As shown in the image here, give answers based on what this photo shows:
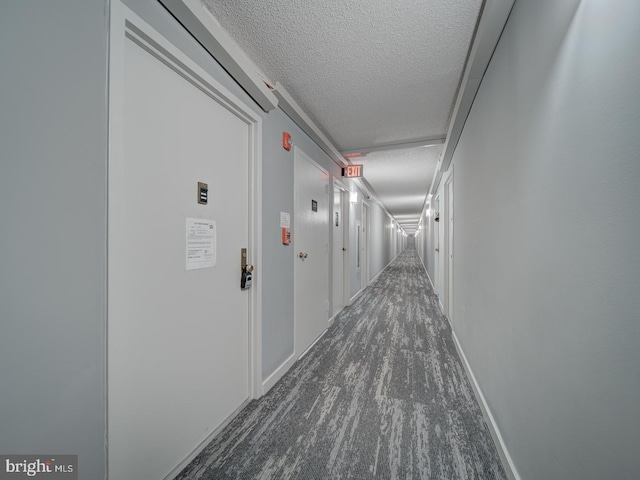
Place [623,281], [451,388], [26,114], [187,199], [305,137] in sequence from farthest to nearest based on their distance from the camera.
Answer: [305,137] < [451,388] < [187,199] < [26,114] < [623,281]

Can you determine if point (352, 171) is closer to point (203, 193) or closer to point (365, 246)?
A: point (365, 246)

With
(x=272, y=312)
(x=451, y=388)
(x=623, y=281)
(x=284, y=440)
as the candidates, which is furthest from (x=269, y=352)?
(x=623, y=281)

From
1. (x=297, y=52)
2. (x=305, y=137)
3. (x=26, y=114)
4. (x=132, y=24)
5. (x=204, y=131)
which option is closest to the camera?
(x=26, y=114)

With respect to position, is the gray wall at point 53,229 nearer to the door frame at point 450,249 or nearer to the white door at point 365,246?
the door frame at point 450,249

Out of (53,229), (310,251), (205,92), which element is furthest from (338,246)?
(53,229)

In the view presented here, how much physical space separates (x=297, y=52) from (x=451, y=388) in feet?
9.48

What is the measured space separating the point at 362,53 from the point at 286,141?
935 mm

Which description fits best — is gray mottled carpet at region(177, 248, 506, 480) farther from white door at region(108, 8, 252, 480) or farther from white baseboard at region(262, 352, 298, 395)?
white door at region(108, 8, 252, 480)

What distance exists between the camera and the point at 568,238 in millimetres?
828

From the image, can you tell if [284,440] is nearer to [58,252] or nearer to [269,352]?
[269,352]

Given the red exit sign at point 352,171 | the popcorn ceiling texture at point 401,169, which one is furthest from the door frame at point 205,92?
the popcorn ceiling texture at point 401,169

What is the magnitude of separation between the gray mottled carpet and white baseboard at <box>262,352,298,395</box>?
0.05 meters

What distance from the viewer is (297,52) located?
1762 millimetres

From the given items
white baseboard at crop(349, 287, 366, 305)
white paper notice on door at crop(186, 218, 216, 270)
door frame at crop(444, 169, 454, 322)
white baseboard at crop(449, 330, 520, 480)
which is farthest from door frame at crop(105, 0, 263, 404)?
white baseboard at crop(349, 287, 366, 305)
